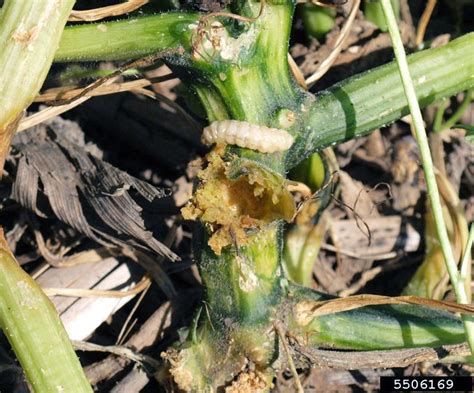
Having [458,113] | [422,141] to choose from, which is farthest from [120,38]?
[458,113]

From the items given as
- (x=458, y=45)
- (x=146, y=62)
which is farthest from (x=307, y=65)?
(x=146, y=62)

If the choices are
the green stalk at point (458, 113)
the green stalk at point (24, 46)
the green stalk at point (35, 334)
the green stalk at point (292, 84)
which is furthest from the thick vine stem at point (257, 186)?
the green stalk at point (458, 113)

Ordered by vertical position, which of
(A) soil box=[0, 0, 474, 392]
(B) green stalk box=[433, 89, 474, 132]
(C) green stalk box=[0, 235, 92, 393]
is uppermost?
(B) green stalk box=[433, 89, 474, 132]

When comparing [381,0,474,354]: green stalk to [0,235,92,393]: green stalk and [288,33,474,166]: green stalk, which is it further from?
[0,235,92,393]: green stalk

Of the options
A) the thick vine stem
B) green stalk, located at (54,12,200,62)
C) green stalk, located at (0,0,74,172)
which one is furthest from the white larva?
green stalk, located at (0,0,74,172)

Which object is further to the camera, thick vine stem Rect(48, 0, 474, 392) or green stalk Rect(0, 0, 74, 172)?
thick vine stem Rect(48, 0, 474, 392)

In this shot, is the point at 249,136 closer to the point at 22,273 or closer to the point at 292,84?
Answer: the point at 292,84

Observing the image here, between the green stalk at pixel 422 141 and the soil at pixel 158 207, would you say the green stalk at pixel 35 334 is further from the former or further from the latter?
the green stalk at pixel 422 141

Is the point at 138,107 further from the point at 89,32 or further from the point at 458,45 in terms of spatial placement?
the point at 458,45
